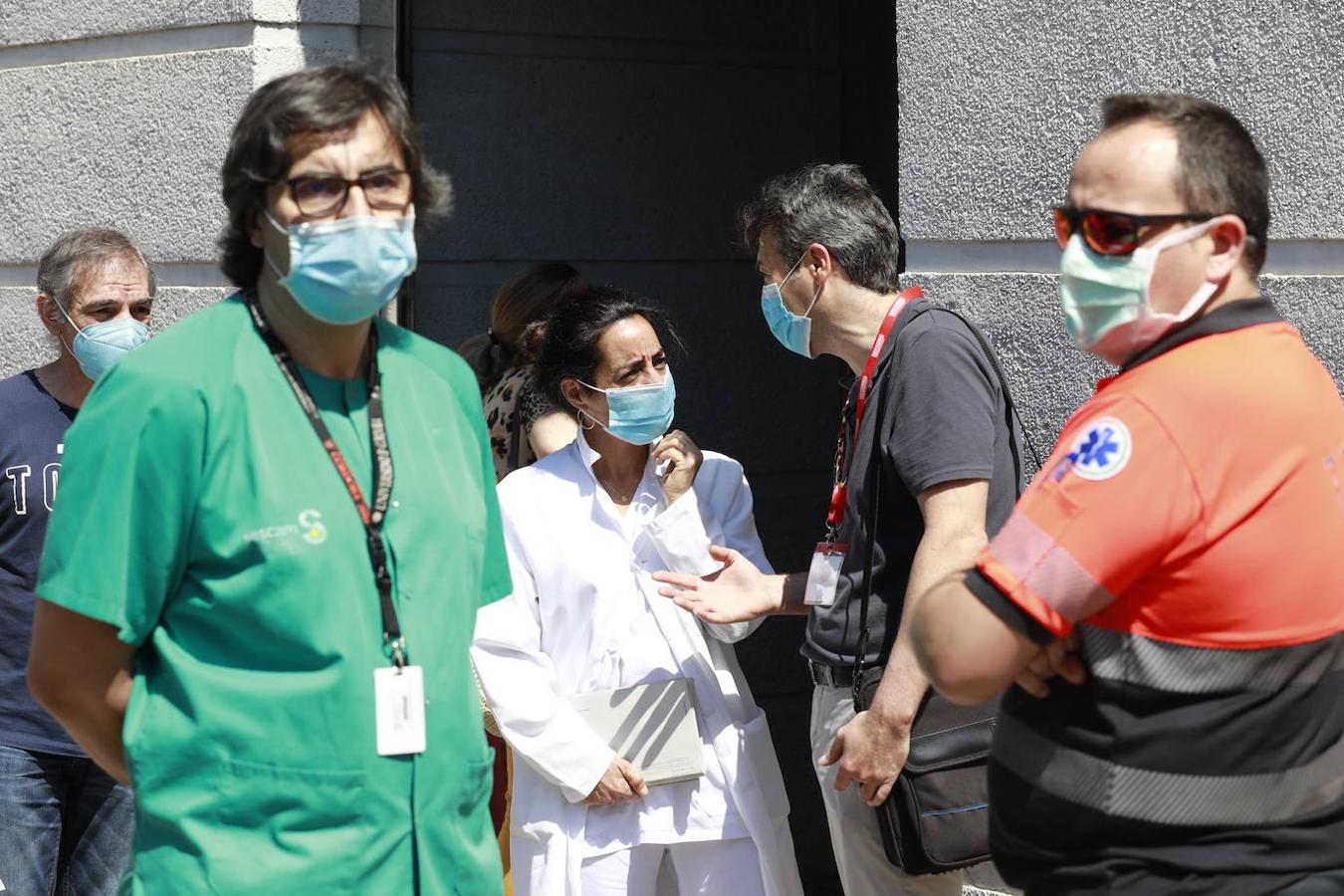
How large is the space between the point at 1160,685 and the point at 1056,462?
302 mm

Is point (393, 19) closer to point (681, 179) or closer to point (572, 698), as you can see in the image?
point (681, 179)

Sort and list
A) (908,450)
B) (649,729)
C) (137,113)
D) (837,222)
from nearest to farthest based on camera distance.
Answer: (908,450) → (837,222) → (649,729) → (137,113)

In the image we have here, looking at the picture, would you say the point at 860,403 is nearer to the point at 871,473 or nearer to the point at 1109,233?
the point at 871,473

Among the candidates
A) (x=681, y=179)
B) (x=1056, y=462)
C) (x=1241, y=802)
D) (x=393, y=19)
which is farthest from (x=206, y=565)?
(x=681, y=179)

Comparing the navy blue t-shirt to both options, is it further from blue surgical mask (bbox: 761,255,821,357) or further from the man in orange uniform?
the man in orange uniform

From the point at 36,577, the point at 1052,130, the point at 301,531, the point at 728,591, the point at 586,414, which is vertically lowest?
the point at 36,577

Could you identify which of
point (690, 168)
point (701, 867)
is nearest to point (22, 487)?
point (701, 867)

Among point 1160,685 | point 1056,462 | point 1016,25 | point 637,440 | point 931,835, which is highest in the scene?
point 1016,25

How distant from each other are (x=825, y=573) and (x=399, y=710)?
1.26m

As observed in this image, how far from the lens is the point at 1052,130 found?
3.94 metres

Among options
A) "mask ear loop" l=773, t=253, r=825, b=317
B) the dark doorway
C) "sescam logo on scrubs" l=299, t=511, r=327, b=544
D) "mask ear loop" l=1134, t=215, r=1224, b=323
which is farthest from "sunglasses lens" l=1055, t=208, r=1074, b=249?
the dark doorway

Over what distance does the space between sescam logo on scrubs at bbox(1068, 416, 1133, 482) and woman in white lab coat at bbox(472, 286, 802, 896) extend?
1.75 metres

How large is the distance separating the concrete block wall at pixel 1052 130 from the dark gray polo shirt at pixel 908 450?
719 mm

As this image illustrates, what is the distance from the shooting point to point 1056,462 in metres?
2.08
